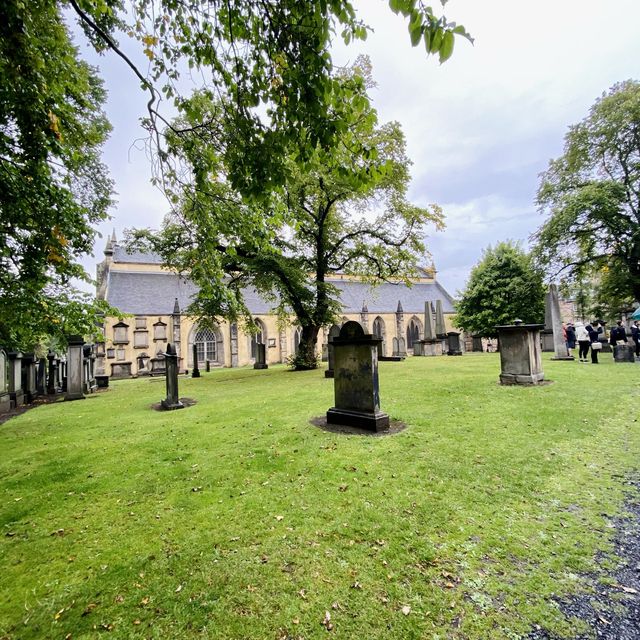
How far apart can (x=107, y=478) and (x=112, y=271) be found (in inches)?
1181

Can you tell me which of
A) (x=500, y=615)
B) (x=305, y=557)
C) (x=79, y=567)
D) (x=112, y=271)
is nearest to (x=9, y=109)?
(x=79, y=567)

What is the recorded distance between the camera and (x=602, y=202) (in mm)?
18484

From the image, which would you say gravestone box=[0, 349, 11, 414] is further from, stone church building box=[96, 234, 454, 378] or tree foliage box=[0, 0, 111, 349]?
stone church building box=[96, 234, 454, 378]

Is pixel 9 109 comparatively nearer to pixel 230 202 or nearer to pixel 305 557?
pixel 230 202

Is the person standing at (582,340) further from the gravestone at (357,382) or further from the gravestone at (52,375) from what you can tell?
the gravestone at (52,375)

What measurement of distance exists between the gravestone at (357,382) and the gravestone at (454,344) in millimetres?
16221

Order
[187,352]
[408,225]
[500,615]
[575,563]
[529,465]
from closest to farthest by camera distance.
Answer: [500,615] → [575,563] → [529,465] → [408,225] → [187,352]

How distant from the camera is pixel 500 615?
6.69 feet

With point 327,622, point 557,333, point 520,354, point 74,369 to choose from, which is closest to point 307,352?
point 74,369

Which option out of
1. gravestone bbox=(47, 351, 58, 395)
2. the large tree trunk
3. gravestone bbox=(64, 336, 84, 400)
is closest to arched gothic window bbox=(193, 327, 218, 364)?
gravestone bbox=(47, 351, 58, 395)

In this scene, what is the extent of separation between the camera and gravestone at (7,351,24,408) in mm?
10508

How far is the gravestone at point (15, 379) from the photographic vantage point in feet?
34.5

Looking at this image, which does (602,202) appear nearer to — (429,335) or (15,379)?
(429,335)

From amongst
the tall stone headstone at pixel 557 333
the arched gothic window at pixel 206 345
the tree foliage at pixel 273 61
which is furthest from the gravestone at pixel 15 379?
the tall stone headstone at pixel 557 333
